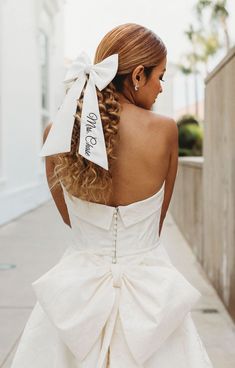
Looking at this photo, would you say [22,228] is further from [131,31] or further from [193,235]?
[131,31]

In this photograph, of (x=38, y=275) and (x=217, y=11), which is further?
(x=217, y=11)

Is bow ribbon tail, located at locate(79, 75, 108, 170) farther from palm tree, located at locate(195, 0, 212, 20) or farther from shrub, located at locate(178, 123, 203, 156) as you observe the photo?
palm tree, located at locate(195, 0, 212, 20)

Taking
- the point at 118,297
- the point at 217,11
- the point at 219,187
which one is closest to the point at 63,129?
the point at 118,297

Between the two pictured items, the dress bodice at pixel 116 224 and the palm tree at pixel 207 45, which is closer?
the dress bodice at pixel 116 224

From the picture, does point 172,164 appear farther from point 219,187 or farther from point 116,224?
point 219,187

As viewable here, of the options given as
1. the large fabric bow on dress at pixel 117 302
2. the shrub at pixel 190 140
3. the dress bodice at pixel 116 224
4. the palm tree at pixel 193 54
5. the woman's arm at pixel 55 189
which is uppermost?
the palm tree at pixel 193 54

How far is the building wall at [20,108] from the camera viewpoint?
905cm

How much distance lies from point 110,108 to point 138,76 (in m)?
0.13

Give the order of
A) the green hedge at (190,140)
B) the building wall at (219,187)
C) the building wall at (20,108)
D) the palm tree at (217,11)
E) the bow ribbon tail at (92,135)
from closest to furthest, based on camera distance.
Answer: the bow ribbon tail at (92,135)
the building wall at (219,187)
the building wall at (20,108)
the green hedge at (190,140)
the palm tree at (217,11)

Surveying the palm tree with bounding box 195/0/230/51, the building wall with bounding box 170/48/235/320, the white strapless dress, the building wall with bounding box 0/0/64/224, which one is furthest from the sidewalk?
the palm tree with bounding box 195/0/230/51

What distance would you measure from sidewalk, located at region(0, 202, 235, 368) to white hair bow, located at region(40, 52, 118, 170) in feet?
5.99

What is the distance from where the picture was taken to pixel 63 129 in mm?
1523

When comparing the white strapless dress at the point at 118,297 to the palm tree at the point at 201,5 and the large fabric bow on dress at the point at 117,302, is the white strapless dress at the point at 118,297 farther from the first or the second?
the palm tree at the point at 201,5

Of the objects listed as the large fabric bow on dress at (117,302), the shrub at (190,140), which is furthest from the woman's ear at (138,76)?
the shrub at (190,140)
